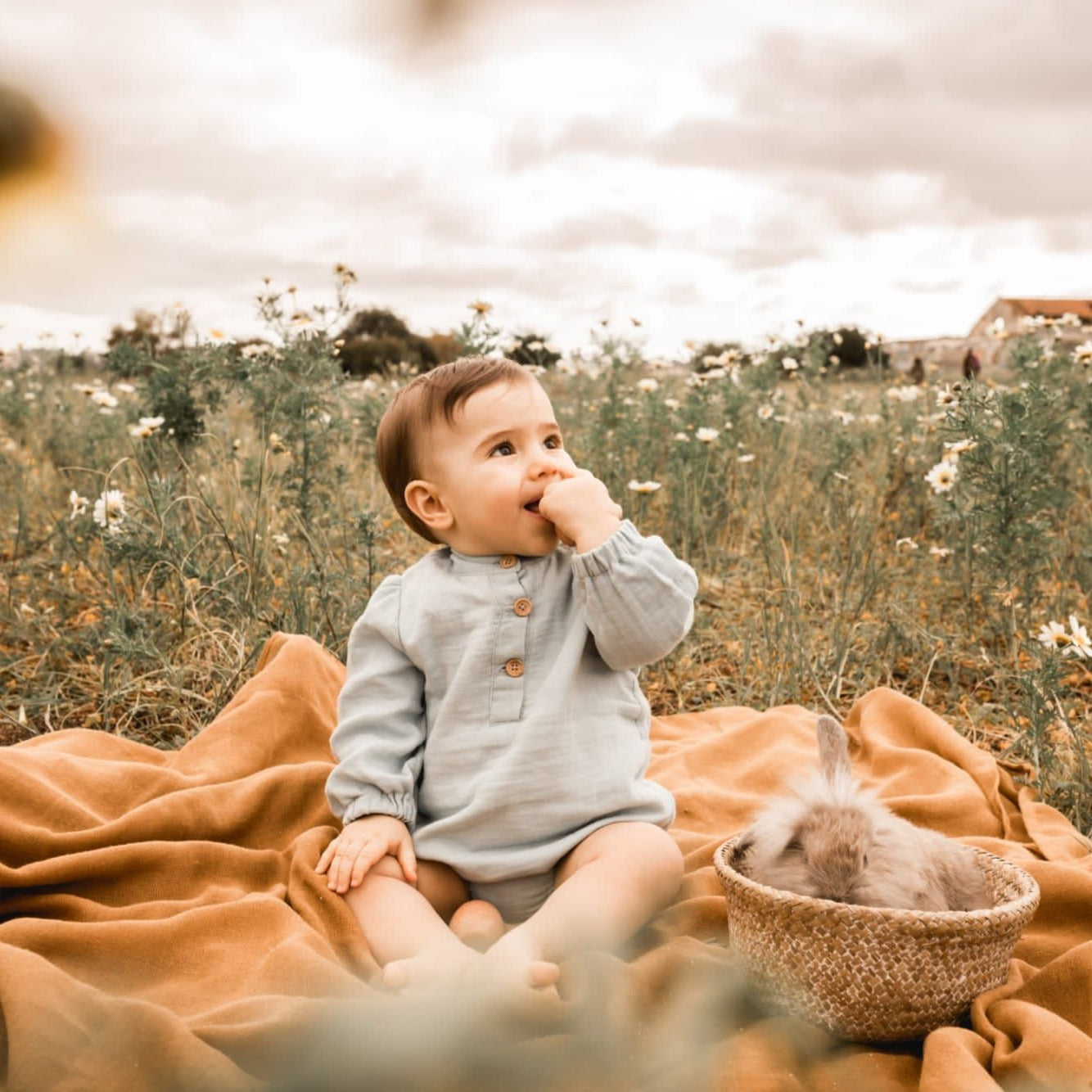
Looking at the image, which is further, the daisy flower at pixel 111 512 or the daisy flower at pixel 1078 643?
the daisy flower at pixel 111 512

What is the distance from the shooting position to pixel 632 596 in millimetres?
1867

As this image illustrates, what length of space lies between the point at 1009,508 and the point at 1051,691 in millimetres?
1021

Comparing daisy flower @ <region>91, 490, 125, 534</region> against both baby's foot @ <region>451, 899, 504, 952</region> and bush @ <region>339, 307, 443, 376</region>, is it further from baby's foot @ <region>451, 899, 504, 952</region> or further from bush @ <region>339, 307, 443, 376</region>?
bush @ <region>339, 307, 443, 376</region>

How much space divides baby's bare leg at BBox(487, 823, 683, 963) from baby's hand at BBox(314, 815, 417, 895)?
0.93 ft

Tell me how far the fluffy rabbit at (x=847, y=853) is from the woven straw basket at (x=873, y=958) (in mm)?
84

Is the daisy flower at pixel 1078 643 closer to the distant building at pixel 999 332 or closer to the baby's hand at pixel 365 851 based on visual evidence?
the baby's hand at pixel 365 851

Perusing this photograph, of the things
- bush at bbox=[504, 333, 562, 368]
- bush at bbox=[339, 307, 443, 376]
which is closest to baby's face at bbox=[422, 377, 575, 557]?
bush at bbox=[504, 333, 562, 368]

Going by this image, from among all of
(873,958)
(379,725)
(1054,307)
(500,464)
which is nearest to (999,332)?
(1054,307)

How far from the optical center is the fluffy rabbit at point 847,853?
5.38 ft

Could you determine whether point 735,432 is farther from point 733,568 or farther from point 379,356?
point 379,356

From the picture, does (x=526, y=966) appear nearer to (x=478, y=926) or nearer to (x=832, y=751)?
(x=478, y=926)

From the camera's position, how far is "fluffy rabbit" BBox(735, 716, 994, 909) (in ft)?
5.38

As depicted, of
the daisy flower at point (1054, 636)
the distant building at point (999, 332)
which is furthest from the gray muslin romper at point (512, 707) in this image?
the distant building at point (999, 332)

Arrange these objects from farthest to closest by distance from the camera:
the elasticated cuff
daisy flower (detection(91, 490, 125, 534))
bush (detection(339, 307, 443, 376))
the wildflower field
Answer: bush (detection(339, 307, 443, 376)) → the wildflower field → daisy flower (detection(91, 490, 125, 534)) → the elasticated cuff
